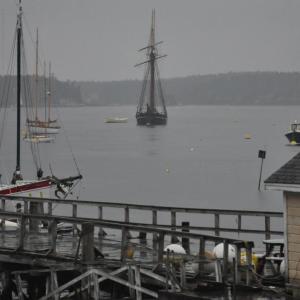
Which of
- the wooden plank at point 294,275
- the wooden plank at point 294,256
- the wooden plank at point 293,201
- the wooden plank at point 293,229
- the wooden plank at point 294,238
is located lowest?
the wooden plank at point 294,275

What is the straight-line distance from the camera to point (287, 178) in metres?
21.5

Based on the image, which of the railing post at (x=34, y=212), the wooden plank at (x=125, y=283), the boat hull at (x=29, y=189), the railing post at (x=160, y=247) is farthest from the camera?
the boat hull at (x=29, y=189)

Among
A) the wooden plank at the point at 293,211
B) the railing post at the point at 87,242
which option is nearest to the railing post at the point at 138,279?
the railing post at the point at 87,242

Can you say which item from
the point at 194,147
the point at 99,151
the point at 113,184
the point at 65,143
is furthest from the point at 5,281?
the point at 65,143

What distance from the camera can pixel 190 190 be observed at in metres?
87.5

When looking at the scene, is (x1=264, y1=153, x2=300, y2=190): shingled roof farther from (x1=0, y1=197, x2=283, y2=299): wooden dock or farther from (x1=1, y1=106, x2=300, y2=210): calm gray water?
(x1=1, y1=106, x2=300, y2=210): calm gray water

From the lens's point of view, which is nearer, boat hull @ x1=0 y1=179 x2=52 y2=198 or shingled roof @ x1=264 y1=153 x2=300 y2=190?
shingled roof @ x1=264 y1=153 x2=300 y2=190

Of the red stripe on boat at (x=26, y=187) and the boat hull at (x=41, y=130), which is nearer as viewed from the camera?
the red stripe on boat at (x=26, y=187)

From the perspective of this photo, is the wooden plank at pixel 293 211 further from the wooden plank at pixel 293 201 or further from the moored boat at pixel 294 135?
the moored boat at pixel 294 135

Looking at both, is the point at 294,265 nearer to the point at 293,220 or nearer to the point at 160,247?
the point at 293,220

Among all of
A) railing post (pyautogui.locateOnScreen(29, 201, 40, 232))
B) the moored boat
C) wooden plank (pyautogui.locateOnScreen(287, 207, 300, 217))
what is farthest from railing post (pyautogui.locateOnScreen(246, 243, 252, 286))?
the moored boat

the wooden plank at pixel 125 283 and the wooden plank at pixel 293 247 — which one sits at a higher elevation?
the wooden plank at pixel 293 247

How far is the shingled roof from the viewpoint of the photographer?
69.8 feet

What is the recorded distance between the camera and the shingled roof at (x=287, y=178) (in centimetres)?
2127
